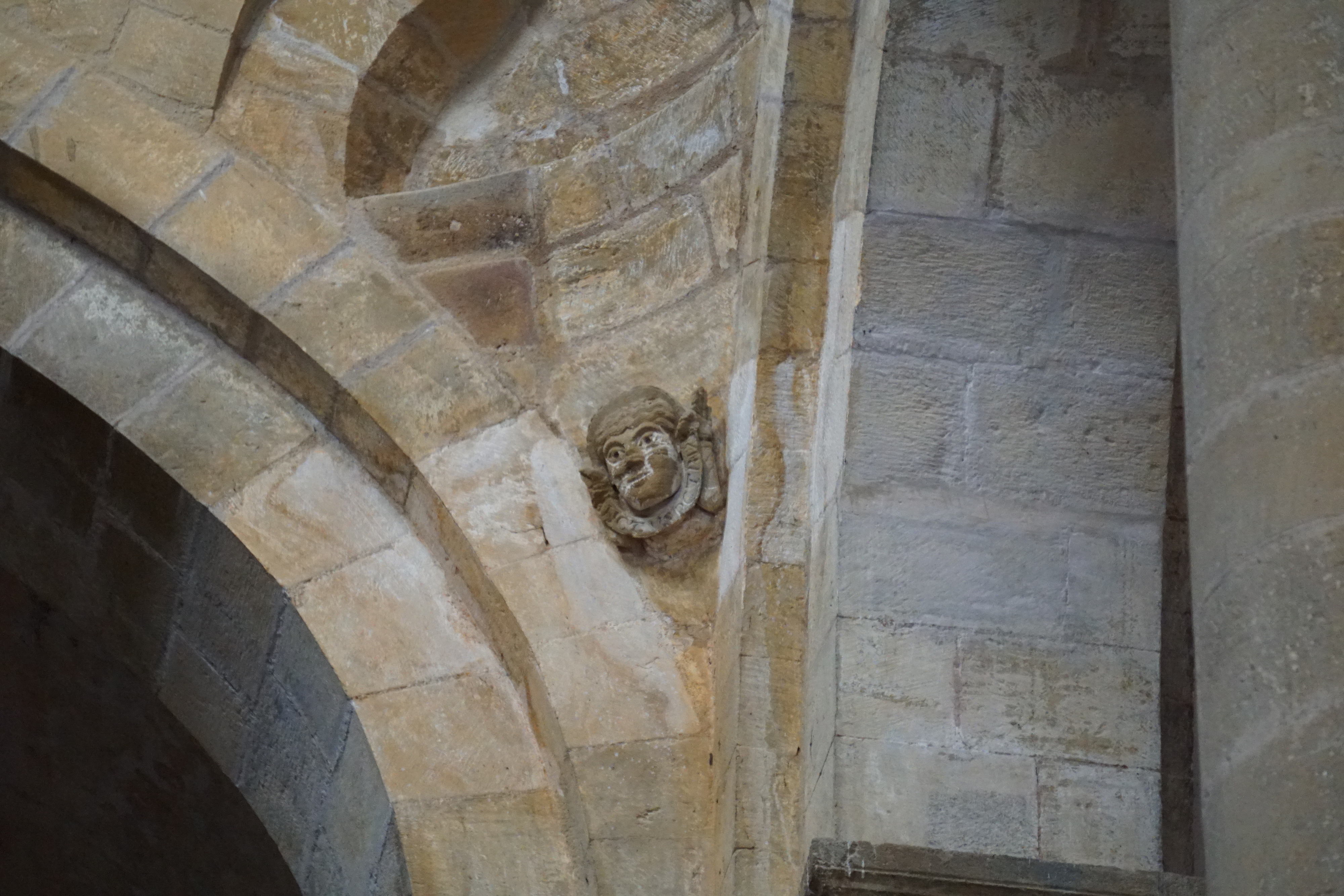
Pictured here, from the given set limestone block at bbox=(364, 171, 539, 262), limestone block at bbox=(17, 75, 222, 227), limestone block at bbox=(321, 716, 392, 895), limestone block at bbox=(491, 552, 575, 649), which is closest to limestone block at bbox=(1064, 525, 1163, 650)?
limestone block at bbox=(491, 552, 575, 649)

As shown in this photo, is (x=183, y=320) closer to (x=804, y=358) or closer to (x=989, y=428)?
(x=804, y=358)

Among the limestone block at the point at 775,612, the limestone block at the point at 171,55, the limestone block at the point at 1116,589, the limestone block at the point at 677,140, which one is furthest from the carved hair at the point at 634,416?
the limestone block at the point at 171,55

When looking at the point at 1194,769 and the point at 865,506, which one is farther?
the point at 1194,769

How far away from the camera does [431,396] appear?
4.16 metres

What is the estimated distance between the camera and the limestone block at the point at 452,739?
13.0ft

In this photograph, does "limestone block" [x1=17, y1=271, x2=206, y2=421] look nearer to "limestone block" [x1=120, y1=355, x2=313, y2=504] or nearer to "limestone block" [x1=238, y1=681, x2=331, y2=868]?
"limestone block" [x1=120, y1=355, x2=313, y2=504]

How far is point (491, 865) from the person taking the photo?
3848 millimetres

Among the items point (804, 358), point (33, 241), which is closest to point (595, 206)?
point (804, 358)

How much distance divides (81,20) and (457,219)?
34.9 inches

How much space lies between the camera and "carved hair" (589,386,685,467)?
391 cm

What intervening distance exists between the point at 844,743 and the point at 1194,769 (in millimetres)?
864

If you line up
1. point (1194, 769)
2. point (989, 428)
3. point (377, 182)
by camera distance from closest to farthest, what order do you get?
point (989, 428), point (1194, 769), point (377, 182)

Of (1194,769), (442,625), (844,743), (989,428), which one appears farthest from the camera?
(442,625)

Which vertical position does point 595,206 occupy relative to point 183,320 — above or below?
above
